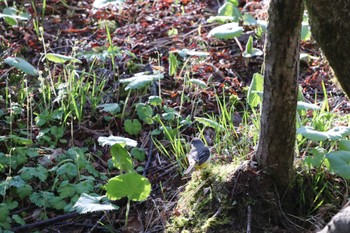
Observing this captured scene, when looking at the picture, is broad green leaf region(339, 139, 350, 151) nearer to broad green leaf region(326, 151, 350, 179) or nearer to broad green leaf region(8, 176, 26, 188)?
broad green leaf region(326, 151, 350, 179)

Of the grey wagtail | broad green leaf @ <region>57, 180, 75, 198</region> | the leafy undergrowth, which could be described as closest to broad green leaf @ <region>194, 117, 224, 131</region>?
the leafy undergrowth

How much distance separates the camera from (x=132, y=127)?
13.2 ft

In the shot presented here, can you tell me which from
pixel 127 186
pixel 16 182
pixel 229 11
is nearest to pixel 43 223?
pixel 16 182

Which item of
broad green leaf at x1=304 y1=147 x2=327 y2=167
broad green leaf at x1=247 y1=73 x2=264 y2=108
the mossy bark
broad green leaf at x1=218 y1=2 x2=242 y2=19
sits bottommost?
broad green leaf at x1=304 y1=147 x2=327 y2=167

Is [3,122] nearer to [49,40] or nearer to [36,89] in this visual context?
[36,89]

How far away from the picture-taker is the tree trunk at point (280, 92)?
2.69 meters

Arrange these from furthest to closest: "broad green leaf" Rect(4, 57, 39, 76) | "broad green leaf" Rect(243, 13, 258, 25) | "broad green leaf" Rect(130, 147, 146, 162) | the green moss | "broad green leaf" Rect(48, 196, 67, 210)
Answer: "broad green leaf" Rect(243, 13, 258, 25) < "broad green leaf" Rect(4, 57, 39, 76) < "broad green leaf" Rect(130, 147, 146, 162) < "broad green leaf" Rect(48, 196, 67, 210) < the green moss

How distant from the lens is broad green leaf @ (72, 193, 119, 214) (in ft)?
9.80

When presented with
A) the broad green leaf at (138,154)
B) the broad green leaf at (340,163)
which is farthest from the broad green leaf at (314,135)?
the broad green leaf at (138,154)

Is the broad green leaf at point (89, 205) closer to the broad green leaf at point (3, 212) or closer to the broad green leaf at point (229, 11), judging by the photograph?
the broad green leaf at point (3, 212)

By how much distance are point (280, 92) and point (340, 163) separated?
1.67ft

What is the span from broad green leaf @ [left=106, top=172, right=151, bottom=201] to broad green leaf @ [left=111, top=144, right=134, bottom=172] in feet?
0.86

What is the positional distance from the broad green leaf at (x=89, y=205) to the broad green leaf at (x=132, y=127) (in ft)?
2.82

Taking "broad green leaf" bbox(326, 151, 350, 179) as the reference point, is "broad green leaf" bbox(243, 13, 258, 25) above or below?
above
